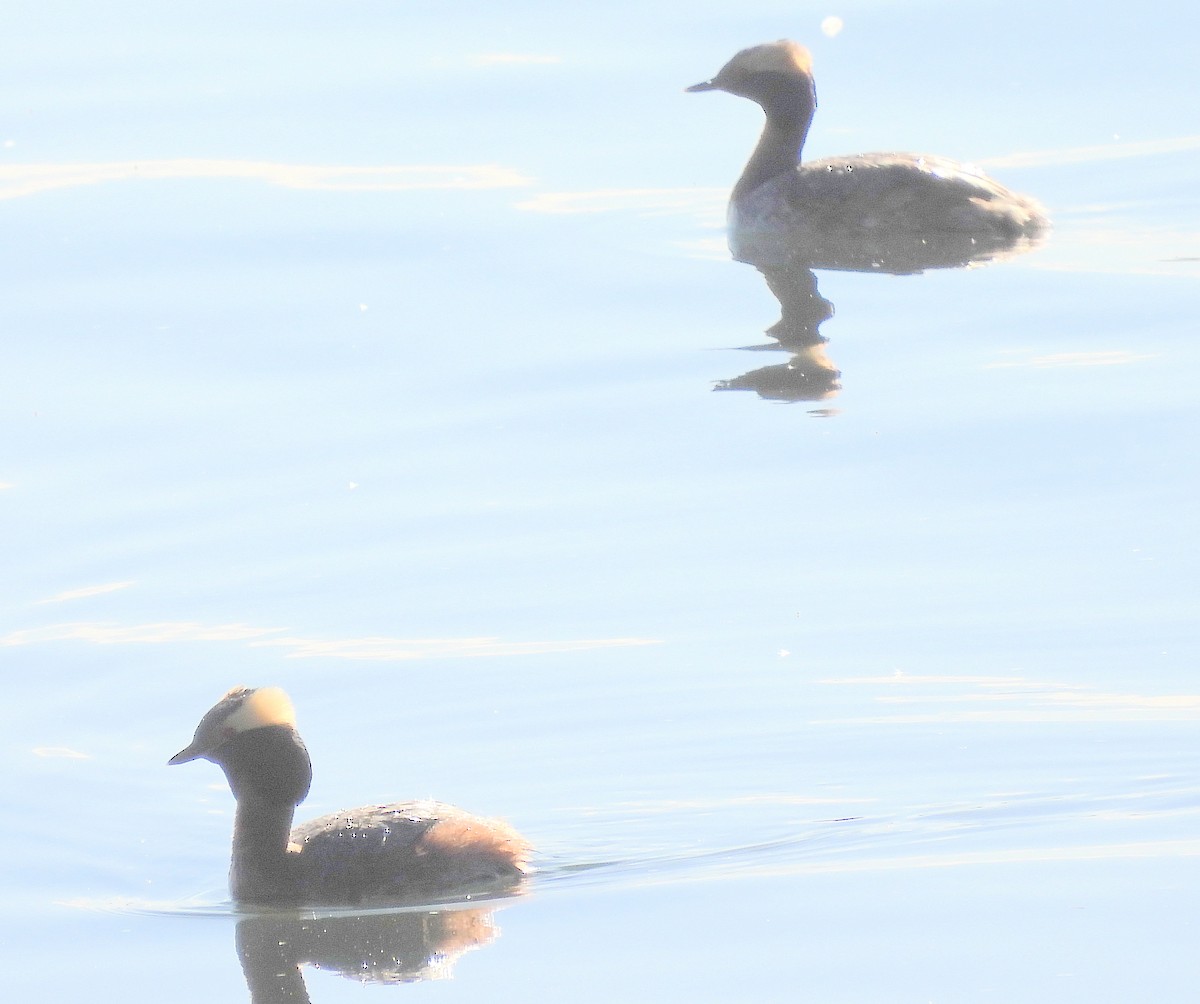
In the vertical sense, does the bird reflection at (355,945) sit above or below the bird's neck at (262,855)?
below

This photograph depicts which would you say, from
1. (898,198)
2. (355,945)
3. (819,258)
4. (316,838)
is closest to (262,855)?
(316,838)

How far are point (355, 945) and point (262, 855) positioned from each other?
0.60m

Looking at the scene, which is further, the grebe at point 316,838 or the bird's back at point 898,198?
the bird's back at point 898,198

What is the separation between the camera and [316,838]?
26.5 feet

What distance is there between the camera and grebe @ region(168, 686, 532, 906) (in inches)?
313

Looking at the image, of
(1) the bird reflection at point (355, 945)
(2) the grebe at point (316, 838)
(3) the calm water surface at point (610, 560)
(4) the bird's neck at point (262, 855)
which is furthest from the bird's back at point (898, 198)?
(1) the bird reflection at point (355, 945)

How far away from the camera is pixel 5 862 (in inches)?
320

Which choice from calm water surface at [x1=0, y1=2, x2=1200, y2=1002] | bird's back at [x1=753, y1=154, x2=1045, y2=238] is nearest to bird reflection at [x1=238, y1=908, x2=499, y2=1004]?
calm water surface at [x1=0, y1=2, x2=1200, y2=1002]

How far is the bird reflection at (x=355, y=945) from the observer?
23.6ft

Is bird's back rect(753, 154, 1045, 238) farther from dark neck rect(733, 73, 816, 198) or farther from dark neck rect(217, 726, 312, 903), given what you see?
dark neck rect(217, 726, 312, 903)

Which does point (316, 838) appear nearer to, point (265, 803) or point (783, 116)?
point (265, 803)

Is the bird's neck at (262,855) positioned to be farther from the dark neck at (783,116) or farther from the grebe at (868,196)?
the dark neck at (783,116)

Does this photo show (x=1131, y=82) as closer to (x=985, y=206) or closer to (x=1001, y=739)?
(x=985, y=206)

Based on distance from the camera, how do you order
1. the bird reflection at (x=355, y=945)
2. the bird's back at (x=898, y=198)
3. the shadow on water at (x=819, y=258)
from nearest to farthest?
the bird reflection at (x=355, y=945)
the shadow on water at (x=819, y=258)
the bird's back at (x=898, y=198)
